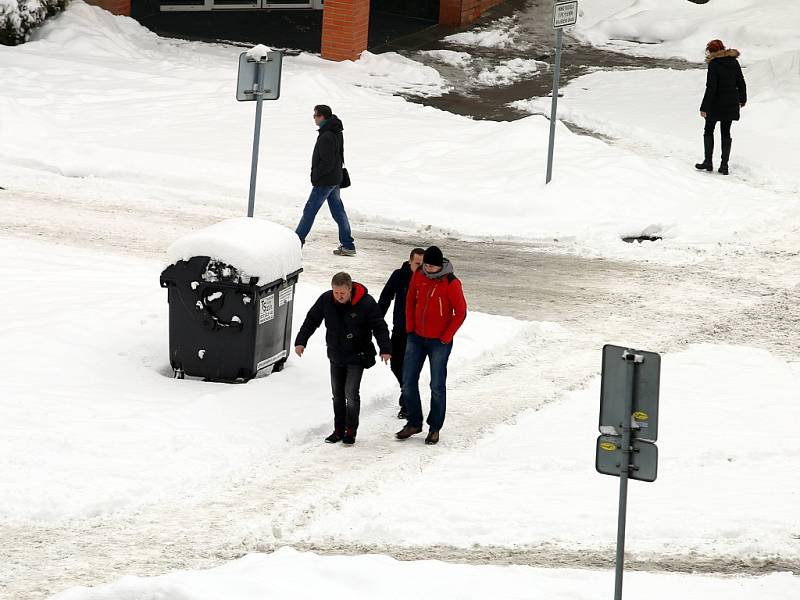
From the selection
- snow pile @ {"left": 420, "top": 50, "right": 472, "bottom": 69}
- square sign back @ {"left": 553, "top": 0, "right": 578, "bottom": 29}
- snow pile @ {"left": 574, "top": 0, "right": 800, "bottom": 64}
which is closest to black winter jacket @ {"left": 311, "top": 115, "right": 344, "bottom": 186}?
square sign back @ {"left": 553, "top": 0, "right": 578, "bottom": 29}

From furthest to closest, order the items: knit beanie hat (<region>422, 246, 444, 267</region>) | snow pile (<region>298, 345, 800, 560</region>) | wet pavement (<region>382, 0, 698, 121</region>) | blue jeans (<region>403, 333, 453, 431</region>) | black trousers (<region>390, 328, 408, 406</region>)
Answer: wet pavement (<region>382, 0, 698, 121</region>) < black trousers (<region>390, 328, 408, 406</region>) < blue jeans (<region>403, 333, 453, 431</region>) < knit beanie hat (<region>422, 246, 444, 267</region>) < snow pile (<region>298, 345, 800, 560</region>)

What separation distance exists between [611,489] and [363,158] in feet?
34.1

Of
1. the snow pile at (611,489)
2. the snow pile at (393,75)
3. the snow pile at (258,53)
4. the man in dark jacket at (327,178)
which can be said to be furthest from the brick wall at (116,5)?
the snow pile at (611,489)

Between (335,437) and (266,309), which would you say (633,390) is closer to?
(335,437)

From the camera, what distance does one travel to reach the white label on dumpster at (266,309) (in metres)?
10.8

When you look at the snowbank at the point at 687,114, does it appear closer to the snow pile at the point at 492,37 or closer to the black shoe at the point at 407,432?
the snow pile at the point at 492,37

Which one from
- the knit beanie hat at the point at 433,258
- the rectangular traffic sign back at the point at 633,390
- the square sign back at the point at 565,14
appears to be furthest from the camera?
the square sign back at the point at 565,14

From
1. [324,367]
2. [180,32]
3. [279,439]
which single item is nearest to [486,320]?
[324,367]

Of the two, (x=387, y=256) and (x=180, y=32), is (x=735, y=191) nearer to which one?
(x=387, y=256)

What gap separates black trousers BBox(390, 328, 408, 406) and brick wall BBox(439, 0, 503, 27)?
19.4 meters

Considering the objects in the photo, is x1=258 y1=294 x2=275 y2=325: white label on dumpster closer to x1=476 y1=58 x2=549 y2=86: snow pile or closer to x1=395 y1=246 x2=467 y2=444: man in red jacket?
x1=395 y1=246 x2=467 y2=444: man in red jacket

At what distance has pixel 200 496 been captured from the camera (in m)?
8.82

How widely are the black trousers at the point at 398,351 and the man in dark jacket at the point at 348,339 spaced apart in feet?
1.98

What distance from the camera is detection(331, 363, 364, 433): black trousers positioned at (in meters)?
9.95
